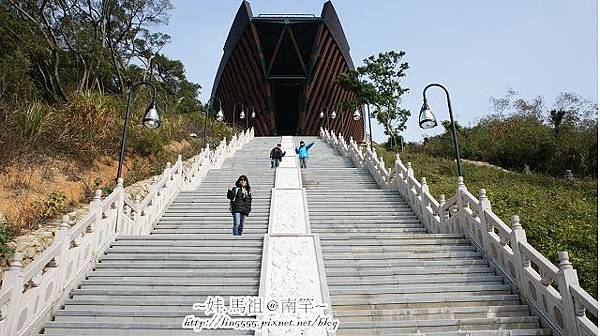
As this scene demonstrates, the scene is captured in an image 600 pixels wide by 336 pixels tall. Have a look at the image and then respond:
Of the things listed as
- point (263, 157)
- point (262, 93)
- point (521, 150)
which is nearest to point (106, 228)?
point (263, 157)

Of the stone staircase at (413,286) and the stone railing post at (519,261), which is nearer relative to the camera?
the stone staircase at (413,286)

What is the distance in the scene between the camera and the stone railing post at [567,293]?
15.7 ft

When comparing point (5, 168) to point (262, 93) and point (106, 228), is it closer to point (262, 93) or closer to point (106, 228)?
point (106, 228)

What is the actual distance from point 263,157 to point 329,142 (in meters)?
6.58

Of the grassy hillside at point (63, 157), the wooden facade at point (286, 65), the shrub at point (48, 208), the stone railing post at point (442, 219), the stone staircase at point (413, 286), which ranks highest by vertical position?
the wooden facade at point (286, 65)

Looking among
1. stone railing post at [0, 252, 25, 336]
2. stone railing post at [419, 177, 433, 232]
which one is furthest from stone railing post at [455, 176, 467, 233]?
stone railing post at [0, 252, 25, 336]

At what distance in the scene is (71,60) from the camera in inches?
866

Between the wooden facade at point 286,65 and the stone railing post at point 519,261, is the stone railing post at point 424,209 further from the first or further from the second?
the wooden facade at point 286,65

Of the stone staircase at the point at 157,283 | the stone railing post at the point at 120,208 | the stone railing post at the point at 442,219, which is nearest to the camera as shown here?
the stone staircase at the point at 157,283

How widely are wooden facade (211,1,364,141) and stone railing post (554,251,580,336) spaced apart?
32642mm

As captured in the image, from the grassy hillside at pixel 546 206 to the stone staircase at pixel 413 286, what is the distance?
1504 millimetres

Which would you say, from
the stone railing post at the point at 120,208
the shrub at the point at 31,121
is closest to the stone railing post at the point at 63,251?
the stone railing post at the point at 120,208

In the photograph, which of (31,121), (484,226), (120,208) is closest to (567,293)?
(484,226)

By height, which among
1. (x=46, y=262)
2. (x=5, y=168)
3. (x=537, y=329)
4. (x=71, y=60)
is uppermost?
(x=71, y=60)
